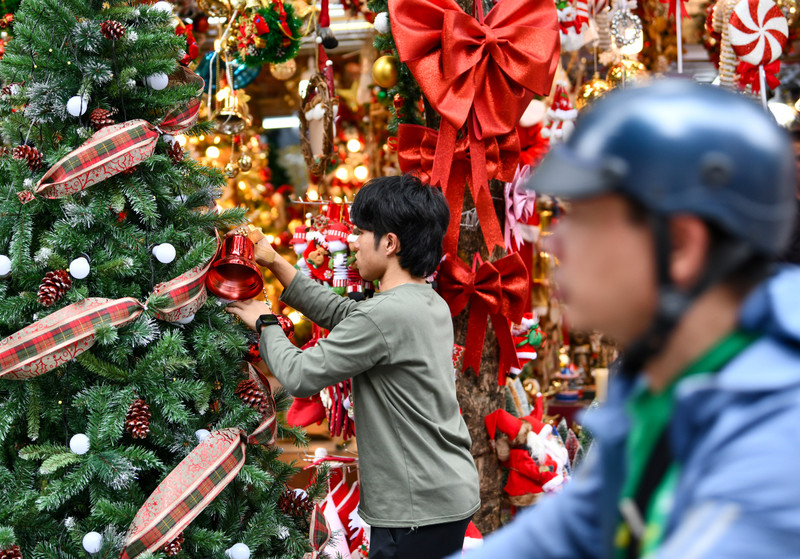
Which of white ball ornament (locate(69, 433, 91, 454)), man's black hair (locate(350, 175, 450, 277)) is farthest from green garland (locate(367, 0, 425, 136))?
white ball ornament (locate(69, 433, 91, 454))

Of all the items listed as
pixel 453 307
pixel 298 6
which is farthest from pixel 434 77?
pixel 298 6

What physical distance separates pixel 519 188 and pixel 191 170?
132 centimetres

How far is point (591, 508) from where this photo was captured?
2.81 ft

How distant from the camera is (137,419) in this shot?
1.80 meters

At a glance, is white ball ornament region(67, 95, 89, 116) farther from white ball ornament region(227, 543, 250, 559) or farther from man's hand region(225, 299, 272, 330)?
white ball ornament region(227, 543, 250, 559)

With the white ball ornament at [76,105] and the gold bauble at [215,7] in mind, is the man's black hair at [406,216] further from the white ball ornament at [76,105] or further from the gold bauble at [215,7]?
the gold bauble at [215,7]

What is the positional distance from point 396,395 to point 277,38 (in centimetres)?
204

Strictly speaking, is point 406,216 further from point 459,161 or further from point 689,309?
point 689,309

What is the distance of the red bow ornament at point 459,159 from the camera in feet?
8.73

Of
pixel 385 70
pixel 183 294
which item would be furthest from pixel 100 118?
pixel 385 70

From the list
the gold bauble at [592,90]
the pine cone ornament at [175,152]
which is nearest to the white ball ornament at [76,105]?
the pine cone ornament at [175,152]

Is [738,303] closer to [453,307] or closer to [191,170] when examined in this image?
[191,170]

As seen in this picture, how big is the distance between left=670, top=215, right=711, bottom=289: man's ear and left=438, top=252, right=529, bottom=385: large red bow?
1994 millimetres

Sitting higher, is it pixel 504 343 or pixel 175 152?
pixel 175 152
